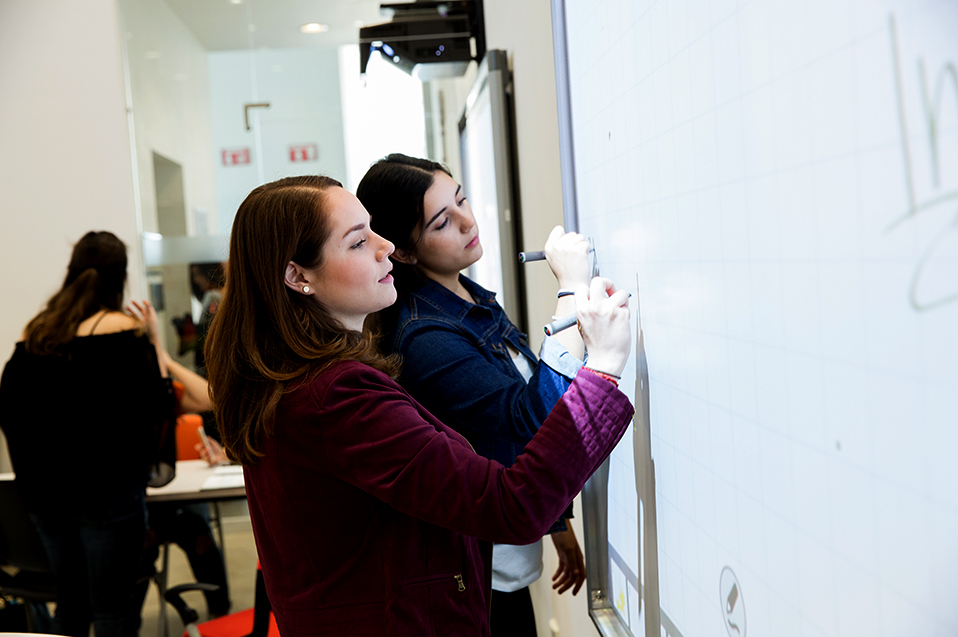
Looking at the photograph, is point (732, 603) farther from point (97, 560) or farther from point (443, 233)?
point (97, 560)

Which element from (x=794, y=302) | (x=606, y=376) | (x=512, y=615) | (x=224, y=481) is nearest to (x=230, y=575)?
(x=224, y=481)

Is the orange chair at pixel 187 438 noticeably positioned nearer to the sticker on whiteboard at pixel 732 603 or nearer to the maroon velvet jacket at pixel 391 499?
the maroon velvet jacket at pixel 391 499

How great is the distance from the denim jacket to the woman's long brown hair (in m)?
0.11

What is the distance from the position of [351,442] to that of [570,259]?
0.39 meters

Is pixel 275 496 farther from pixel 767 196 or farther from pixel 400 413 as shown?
pixel 767 196

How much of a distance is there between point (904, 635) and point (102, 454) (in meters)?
2.29

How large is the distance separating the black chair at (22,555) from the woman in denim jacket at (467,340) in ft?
5.78

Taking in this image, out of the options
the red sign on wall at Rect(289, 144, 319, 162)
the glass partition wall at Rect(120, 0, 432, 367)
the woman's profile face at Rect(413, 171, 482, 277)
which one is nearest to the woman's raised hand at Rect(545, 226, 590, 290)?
the woman's profile face at Rect(413, 171, 482, 277)

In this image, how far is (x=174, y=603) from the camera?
291cm

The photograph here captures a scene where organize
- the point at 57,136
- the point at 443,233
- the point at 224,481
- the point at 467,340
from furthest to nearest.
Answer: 1. the point at 57,136
2. the point at 224,481
3. the point at 443,233
4. the point at 467,340

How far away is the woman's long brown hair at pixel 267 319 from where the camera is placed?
0.90 m

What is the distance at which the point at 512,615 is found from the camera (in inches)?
59.3

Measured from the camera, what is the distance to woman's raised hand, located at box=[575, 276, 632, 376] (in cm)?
84

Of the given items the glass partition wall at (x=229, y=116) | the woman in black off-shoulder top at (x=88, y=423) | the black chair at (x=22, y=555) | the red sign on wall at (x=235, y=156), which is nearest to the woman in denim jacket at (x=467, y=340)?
the woman in black off-shoulder top at (x=88, y=423)
